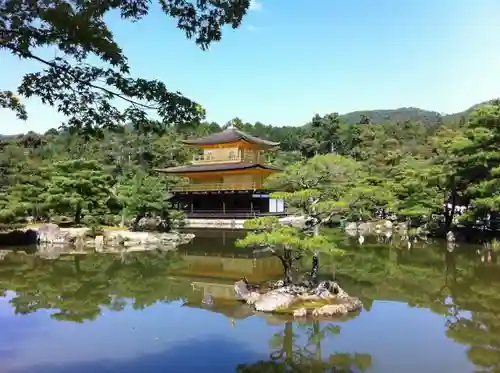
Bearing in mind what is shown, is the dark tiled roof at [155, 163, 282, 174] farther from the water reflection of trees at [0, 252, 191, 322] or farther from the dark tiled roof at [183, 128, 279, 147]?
the water reflection of trees at [0, 252, 191, 322]

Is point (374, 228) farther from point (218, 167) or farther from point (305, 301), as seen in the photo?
point (305, 301)

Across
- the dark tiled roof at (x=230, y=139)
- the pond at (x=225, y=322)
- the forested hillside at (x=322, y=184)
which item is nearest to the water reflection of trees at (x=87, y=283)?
the pond at (x=225, y=322)

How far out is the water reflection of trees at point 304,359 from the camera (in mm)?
6047

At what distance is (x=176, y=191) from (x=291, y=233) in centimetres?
1941

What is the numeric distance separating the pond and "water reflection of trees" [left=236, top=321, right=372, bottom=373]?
0.05 feet

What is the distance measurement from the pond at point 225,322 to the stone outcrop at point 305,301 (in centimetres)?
33

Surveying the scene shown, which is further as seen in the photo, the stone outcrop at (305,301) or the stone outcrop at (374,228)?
the stone outcrop at (374,228)

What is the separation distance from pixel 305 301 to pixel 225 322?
162cm

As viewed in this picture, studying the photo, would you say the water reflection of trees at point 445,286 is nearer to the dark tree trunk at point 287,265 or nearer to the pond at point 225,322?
the pond at point 225,322

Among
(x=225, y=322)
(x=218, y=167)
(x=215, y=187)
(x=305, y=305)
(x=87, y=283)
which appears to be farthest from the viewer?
(x=218, y=167)

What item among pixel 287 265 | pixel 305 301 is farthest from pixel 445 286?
pixel 305 301

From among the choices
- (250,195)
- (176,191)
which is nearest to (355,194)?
(250,195)

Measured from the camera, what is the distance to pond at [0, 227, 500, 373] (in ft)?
20.8

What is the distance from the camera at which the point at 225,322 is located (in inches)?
328
